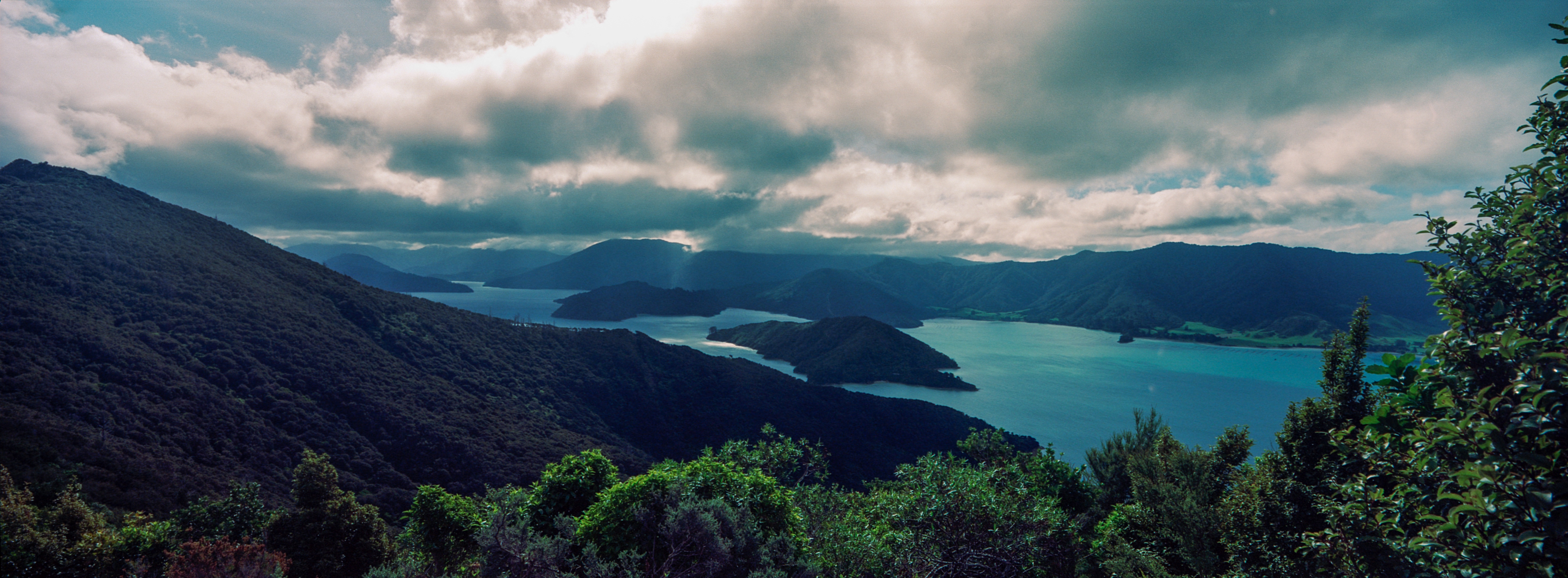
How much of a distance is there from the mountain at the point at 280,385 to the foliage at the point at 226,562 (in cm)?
1491

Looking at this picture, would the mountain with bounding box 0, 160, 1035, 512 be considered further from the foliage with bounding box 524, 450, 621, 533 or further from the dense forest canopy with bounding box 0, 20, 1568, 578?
the foliage with bounding box 524, 450, 621, 533

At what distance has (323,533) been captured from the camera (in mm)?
13273

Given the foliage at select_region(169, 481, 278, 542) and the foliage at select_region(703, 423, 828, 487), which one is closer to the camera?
the foliage at select_region(169, 481, 278, 542)

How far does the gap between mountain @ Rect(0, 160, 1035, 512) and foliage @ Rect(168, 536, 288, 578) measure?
14908 millimetres

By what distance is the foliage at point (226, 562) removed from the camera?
A: 6.67m

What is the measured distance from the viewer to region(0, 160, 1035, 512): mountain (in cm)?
2491

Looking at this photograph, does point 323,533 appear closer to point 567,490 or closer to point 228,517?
point 228,517

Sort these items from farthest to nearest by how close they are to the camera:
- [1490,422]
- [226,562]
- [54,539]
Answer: [54,539]
[226,562]
[1490,422]

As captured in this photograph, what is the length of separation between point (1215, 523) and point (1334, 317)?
200 m

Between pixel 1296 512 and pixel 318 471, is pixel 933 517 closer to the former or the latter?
pixel 1296 512

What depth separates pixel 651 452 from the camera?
53781 mm

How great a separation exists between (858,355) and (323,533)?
100119mm

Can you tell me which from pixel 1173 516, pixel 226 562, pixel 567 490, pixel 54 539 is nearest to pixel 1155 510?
pixel 1173 516

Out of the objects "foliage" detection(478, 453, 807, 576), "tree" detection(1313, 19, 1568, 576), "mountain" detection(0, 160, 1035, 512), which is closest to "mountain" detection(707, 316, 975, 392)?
"mountain" detection(0, 160, 1035, 512)
